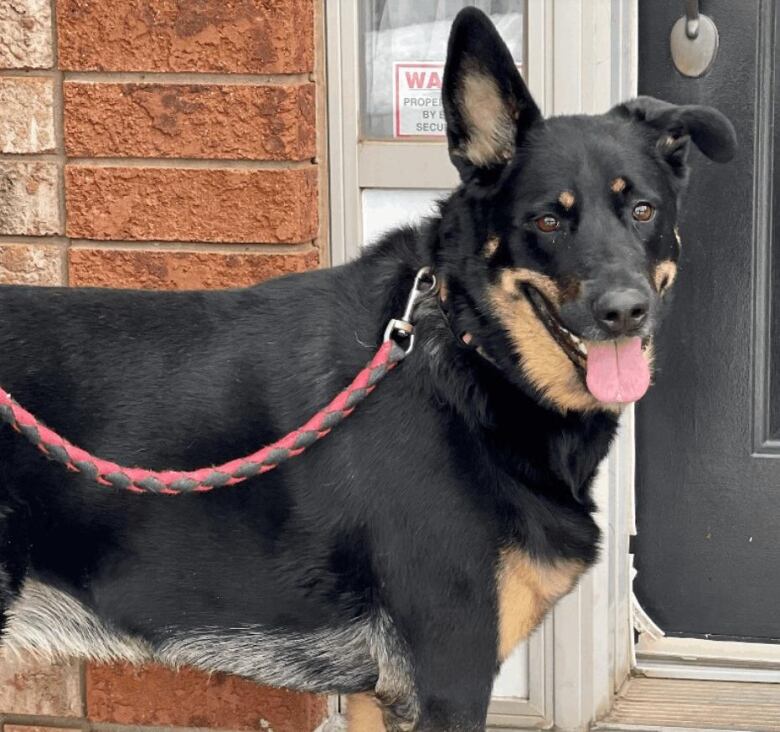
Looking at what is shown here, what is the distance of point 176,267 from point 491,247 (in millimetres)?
1133

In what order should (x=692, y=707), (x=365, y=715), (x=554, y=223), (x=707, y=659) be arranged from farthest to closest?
(x=707, y=659) < (x=692, y=707) < (x=365, y=715) < (x=554, y=223)

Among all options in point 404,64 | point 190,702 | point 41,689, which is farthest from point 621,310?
point 41,689

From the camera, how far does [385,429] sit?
2.95 m

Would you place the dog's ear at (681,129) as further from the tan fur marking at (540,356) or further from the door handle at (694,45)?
the door handle at (694,45)

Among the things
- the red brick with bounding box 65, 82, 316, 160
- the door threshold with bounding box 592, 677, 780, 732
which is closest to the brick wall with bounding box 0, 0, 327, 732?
the red brick with bounding box 65, 82, 316, 160

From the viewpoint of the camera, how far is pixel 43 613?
3.05 metres

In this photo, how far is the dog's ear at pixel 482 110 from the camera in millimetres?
2881

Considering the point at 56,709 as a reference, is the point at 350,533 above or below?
above

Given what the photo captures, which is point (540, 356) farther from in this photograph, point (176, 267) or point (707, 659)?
point (707, 659)

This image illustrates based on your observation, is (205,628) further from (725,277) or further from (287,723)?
A: (725,277)

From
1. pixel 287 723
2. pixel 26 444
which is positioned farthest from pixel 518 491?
pixel 287 723

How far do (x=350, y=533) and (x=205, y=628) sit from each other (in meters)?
0.41

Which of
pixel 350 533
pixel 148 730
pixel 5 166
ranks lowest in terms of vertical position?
pixel 148 730

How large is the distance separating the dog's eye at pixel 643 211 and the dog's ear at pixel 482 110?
281 millimetres
